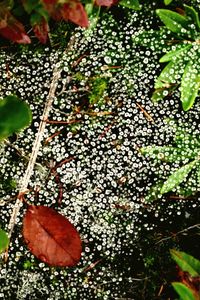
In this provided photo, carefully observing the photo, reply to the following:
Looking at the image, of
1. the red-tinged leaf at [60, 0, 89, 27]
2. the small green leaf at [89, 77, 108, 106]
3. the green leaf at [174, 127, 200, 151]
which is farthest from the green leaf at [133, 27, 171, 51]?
the red-tinged leaf at [60, 0, 89, 27]

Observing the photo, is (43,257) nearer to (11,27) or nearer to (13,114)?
(13,114)

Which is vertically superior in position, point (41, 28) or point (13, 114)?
point (41, 28)

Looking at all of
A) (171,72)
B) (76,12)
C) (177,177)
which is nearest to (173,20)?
(171,72)

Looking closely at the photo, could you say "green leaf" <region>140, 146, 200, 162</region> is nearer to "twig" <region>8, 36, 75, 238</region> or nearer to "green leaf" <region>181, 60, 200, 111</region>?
"green leaf" <region>181, 60, 200, 111</region>

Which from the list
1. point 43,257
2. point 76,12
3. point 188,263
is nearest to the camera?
point 76,12

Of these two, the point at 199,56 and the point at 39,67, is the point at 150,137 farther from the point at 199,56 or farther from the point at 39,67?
the point at 39,67

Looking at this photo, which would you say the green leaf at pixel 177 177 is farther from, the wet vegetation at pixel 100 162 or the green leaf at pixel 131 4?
the green leaf at pixel 131 4

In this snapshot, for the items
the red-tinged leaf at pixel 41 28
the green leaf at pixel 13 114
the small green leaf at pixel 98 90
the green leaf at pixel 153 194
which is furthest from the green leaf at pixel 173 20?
the green leaf at pixel 13 114
